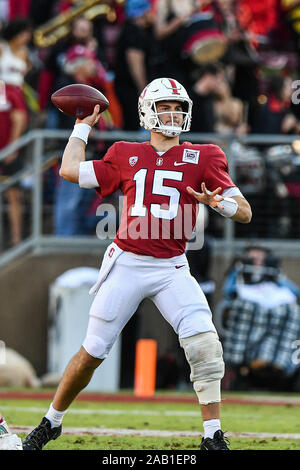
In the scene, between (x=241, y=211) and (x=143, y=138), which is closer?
(x=241, y=211)

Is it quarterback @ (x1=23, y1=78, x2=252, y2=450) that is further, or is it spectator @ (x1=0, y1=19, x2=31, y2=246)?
spectator @ (x1=0, y1=19, x2=31, y2=246)

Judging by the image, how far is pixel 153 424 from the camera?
24.7ft

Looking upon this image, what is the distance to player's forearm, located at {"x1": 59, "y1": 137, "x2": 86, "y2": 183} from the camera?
6000 millimetres

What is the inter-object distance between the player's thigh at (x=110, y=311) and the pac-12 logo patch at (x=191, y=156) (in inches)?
27.0

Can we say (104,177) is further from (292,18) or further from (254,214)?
(292,18)

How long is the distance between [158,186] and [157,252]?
0.35 m

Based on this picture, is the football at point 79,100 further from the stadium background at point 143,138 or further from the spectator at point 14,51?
the spectator at point 14,51

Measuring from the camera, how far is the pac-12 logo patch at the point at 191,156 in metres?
5.99

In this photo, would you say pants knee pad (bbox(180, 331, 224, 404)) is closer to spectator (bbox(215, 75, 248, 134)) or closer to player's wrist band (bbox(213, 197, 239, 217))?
player's wrist band (bbox(213, 197, 239, 217))

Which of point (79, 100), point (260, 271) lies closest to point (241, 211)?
point (79, 100)

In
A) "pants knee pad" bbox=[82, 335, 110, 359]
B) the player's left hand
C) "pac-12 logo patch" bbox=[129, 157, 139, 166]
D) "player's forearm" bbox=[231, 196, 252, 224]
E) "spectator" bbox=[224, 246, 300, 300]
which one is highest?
"pac-12 logo patch" bbox=[129, 157, 139, 166]

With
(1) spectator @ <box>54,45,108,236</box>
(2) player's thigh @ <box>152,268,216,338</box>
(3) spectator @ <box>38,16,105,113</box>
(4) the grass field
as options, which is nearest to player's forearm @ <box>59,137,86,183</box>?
Result: (2) player's thigh @ <box>152,268,216,338</box>

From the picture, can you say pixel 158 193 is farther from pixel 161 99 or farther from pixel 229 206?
pixel 161 99

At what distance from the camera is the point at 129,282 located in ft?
19.3
